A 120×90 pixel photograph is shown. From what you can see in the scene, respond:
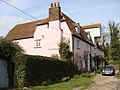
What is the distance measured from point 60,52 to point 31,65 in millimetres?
13149

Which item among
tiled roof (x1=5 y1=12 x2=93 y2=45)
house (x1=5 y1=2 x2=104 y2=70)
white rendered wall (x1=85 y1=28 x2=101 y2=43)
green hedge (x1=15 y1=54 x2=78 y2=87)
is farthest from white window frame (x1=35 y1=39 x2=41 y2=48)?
white rendered wall (x1=85 y1=28 x2=101 y2=43)

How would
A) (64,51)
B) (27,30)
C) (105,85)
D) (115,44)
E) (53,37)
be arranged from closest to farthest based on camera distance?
(105,85) < (64,51) < (53,37) < (27,30) < (115,44)

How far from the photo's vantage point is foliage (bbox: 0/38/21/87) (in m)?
22.4

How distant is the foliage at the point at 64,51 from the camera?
117ft

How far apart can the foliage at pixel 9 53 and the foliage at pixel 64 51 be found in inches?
510

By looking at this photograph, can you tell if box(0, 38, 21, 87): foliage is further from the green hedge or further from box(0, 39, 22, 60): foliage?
the green hedge

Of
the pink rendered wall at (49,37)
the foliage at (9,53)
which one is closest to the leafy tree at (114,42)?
the pink rendered wall at (49,37)

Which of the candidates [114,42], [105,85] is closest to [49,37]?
[105,85]

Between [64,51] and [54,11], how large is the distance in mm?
6827

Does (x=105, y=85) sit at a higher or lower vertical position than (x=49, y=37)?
lower

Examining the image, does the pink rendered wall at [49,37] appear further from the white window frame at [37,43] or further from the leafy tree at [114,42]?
the leafy tree at [114,42]

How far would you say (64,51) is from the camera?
35.8m

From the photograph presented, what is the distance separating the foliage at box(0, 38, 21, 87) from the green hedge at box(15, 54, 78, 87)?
833 millimetres

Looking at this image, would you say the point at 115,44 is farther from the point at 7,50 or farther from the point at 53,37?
the point at 7,50
